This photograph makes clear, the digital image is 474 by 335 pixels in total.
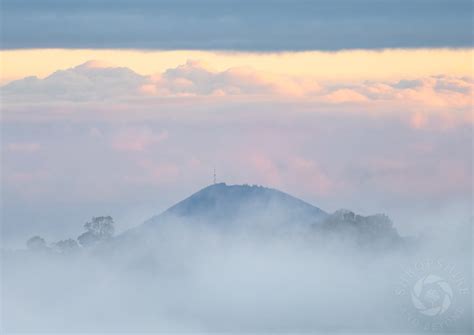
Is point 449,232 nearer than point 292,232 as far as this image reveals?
Yes

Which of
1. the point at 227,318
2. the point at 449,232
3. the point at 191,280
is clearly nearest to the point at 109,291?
the point at 191,280

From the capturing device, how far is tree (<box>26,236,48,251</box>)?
605 ft

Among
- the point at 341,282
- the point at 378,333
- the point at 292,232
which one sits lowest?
the point at 378,333

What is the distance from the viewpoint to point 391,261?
157 m

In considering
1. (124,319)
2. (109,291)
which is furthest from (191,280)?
(124,319)

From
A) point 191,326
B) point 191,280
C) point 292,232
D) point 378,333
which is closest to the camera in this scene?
point 378,333

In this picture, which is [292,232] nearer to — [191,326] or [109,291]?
[109,291]

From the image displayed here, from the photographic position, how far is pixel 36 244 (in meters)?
185

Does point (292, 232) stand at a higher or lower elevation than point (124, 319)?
higher

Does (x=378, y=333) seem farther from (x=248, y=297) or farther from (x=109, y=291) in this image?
(x=109, y=291)

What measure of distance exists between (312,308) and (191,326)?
9.79m

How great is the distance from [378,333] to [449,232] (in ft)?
76.1

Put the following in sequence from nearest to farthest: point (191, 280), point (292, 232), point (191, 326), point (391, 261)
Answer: point (191, 326) → point (391, 261) → point (191, 280) → point (292, 232)

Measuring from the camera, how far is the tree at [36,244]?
184 m
